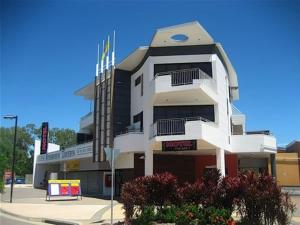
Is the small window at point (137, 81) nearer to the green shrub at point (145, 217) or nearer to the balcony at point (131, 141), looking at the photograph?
the balcony at point (131, 141)

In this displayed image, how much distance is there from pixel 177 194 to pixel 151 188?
99 centimetres

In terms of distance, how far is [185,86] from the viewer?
29.0 metres

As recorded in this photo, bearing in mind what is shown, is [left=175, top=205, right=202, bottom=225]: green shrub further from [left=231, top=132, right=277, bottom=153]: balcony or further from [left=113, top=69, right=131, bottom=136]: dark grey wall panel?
[left=113, top=69, right=131, bottom=136]: dark grey wall panel

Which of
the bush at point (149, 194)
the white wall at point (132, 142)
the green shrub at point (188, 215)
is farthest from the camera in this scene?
the white wall at point (132, 142)

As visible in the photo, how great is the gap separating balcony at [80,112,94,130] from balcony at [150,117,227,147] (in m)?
13.7

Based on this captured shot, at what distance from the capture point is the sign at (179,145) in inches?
1104

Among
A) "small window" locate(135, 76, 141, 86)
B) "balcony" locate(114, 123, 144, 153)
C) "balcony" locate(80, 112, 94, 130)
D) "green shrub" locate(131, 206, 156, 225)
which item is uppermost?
"small window" locate(135, 76, 141, 86)

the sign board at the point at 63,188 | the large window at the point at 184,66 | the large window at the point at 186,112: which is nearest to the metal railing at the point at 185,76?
the large window at the point at 184,66

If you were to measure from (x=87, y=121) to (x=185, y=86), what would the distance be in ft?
56.3

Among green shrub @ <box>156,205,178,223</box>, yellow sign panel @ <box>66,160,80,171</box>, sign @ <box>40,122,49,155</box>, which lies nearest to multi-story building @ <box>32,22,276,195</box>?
yellow sign panel @ <box>66,160,80,171</box>

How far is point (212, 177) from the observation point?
14852 mm

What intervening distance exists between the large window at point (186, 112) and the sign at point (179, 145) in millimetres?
2967

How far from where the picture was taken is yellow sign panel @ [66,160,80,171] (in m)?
44.2

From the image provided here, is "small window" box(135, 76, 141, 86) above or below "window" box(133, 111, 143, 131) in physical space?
above
